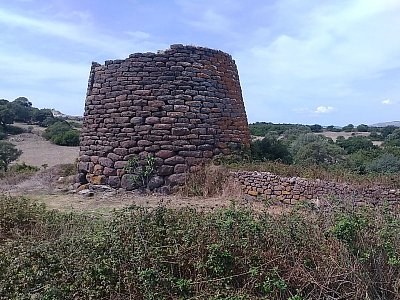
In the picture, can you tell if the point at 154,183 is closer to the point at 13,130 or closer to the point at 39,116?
the point at 13,130

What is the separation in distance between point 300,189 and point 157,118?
3462 millimetres

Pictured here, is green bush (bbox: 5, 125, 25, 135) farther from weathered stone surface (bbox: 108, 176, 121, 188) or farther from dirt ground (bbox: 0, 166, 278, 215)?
weathered stone surface (bbox: 108, 176, 121, 188)

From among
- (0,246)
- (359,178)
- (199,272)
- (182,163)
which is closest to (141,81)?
(182,163)

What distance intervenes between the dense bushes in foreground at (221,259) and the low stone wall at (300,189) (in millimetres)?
2659

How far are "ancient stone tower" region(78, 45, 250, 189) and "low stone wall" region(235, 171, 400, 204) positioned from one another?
139 cm

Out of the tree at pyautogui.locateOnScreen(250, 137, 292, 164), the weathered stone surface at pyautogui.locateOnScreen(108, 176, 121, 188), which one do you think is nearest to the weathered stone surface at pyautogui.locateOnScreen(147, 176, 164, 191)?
the weathered stone surface at pyautogui.locateOnScreen(108, 176, 121, 188)

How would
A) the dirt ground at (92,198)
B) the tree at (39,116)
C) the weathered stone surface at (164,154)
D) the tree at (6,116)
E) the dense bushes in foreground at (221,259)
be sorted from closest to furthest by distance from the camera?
the dense bushes in foreground at (221,259)
the dirt ground at (92,198)
the weathered stone surface at (164,154)
the tree at (6,116)
the tree at (39,116)

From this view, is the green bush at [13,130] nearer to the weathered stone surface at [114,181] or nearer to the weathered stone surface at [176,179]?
the weathered stone surface at [114,181]

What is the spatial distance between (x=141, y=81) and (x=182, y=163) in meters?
2.07

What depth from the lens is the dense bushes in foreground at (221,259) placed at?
13.3 feet

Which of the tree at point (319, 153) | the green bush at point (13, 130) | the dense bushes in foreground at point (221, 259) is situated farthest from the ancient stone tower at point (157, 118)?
the green bush at point (13, 130)

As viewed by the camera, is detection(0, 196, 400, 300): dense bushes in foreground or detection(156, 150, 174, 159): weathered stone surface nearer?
detection(0, 196, 400, 300): dense bushes in foreground

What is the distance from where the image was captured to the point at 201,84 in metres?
9.88

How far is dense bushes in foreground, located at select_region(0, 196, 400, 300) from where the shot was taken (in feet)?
13.3
